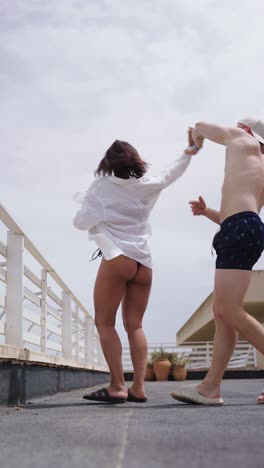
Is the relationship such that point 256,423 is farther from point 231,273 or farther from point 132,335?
point 132,335

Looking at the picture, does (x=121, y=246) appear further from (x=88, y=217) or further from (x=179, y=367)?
(x=179, y=367)

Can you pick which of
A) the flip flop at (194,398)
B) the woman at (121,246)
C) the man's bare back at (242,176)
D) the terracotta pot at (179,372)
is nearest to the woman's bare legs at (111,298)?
the woman at (121,246)

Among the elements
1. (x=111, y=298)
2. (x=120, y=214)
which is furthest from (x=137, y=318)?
(x=120, y=214)

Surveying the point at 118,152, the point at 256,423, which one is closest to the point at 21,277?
the point at 118,152

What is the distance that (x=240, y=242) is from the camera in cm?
311

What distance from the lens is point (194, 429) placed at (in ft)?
6.35

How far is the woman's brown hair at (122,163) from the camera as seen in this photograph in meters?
3.65

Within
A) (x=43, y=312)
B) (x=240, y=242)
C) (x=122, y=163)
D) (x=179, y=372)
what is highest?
(x=122, y=163)

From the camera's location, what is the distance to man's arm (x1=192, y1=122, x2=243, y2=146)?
3406 millimetres

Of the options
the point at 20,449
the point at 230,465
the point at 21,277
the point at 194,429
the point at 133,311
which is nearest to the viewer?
the point at 230,465

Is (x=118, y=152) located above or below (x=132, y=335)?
above

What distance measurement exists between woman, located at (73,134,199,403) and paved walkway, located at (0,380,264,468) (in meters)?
0.99

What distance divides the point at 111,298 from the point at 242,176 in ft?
3.22

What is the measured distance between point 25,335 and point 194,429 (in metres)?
2.43
